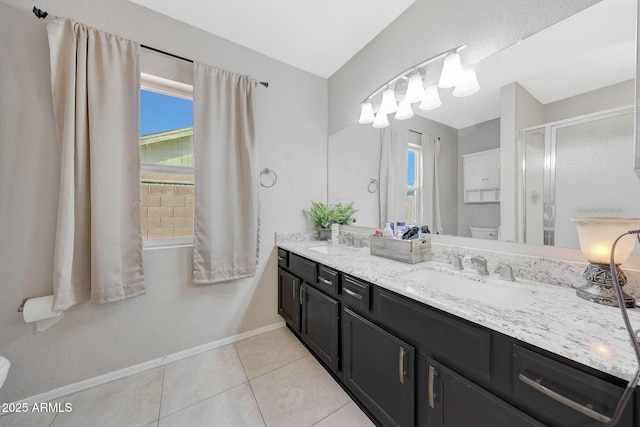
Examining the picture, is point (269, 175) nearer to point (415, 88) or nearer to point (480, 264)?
point (415, 88)

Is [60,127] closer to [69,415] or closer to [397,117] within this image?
[69,415]

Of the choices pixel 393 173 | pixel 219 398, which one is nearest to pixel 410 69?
pixel 393 173

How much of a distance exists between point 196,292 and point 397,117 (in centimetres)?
210

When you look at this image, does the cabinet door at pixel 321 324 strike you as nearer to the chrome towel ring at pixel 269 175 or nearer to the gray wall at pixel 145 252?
the gray wall at pixel 145 252

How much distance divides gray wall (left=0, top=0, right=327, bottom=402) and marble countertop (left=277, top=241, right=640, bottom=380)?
3.96 ft

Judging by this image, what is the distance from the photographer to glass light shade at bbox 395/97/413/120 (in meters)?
1.68

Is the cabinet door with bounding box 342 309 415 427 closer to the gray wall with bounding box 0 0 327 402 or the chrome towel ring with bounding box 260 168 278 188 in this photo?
the gray wall with bounding box 0 0 327 402

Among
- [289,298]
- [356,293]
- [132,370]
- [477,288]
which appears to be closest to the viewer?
[477,288]

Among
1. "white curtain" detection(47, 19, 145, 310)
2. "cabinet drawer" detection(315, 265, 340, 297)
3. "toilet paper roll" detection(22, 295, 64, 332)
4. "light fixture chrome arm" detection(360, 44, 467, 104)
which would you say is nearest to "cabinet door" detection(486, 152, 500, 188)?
"light fixture chrome arm" detection(360, 44, 467, 104)

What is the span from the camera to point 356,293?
4.23 ft

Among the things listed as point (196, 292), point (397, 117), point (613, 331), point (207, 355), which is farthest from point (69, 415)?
point (397, 117)

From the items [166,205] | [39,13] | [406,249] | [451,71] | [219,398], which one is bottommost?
[219,398]

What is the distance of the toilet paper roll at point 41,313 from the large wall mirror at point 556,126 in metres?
2.47

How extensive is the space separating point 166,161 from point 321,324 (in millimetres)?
1725
